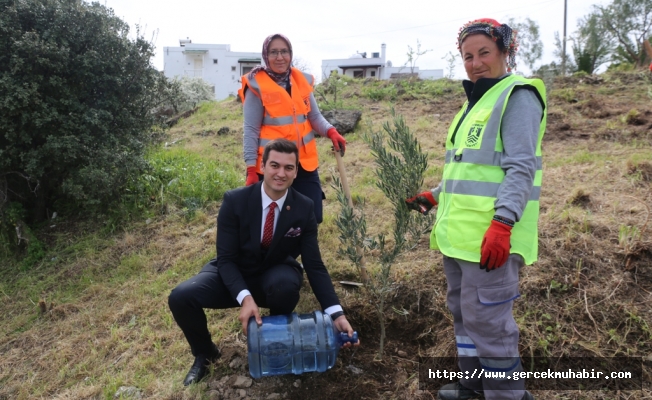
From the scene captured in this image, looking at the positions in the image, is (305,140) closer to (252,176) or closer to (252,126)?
(252,126)

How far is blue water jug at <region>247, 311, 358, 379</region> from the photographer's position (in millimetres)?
2561

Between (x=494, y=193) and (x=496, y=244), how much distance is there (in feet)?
0.86

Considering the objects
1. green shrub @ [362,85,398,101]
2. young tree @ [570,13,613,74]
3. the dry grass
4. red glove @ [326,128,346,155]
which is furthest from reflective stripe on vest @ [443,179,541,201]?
young tree @ [570,13,613,74]

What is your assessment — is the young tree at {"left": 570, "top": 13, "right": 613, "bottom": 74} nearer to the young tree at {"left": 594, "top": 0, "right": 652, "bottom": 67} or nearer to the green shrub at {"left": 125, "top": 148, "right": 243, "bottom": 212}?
the young tree at {"left": 594, "top": 0, "right": 652, "bottom": 67}

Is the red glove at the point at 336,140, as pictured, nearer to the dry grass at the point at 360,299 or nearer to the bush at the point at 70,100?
the dry grass at the point at 360,299

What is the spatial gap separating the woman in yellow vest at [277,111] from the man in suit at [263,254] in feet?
1.62

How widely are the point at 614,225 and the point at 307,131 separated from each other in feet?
8.66

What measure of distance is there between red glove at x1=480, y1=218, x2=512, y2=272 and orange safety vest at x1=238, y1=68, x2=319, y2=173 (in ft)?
5.73

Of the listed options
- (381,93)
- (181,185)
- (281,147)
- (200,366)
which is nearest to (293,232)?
(281,147)

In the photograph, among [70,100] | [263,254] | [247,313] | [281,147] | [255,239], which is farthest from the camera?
[70,100]

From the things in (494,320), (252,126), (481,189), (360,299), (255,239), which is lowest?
(360,299)

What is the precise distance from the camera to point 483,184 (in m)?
2.06

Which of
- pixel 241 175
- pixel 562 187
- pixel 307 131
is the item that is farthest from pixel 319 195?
pixel 241 175

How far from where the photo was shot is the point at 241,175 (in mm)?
6566
